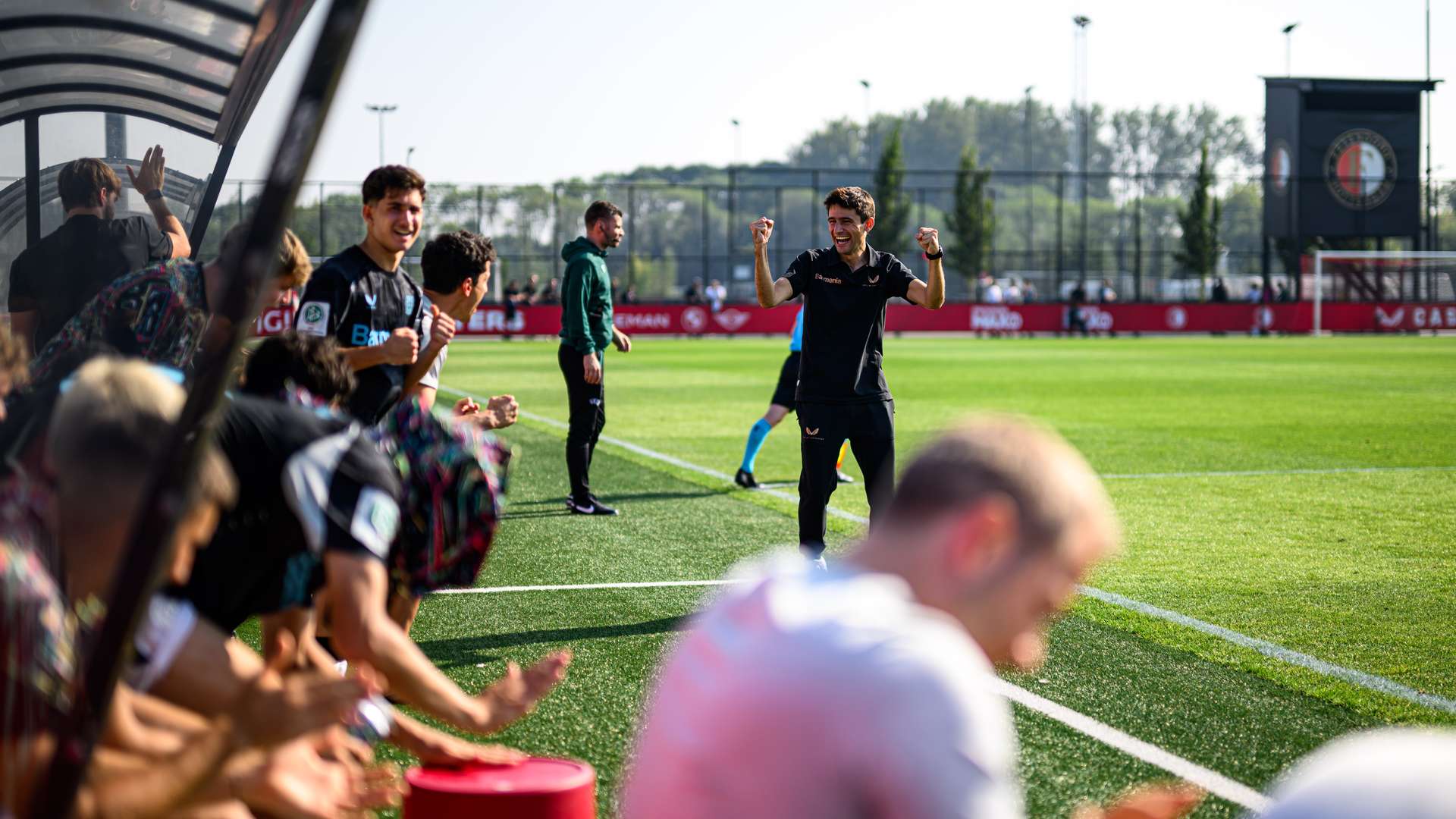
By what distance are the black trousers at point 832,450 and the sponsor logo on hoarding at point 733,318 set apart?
39.0 metres

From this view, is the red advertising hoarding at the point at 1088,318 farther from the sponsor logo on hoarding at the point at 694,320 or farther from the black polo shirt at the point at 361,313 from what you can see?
the black polo shirt at the point at 361,313

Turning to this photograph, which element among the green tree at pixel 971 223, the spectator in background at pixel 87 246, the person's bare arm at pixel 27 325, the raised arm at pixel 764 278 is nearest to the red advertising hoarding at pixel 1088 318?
the green tree at pixel 971 223

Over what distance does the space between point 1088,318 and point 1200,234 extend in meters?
18.0

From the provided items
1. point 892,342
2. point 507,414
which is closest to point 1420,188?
point 892,342

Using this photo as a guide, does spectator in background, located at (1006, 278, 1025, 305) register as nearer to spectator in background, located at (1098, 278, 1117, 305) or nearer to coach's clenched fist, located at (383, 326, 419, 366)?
spectator in background, located at (1098, 278, 1117, 305)

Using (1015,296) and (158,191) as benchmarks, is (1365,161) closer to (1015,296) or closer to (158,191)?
(1015,296)

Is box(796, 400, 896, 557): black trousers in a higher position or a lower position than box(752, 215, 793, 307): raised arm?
lower

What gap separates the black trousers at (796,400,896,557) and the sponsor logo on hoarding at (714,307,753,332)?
39050 mm

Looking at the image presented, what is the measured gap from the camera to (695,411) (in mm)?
18688

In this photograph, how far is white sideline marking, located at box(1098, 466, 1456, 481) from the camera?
39.1ft

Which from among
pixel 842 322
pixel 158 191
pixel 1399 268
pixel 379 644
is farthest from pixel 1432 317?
pixel 379 644

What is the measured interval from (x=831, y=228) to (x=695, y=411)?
11.7 meters

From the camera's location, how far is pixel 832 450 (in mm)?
7055

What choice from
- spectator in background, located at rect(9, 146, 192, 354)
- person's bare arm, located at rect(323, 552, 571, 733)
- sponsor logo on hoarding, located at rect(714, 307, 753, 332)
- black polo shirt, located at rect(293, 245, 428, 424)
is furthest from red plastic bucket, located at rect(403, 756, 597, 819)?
sponsor logo on hoarding, located at rect(714, 307, 753, 332)
